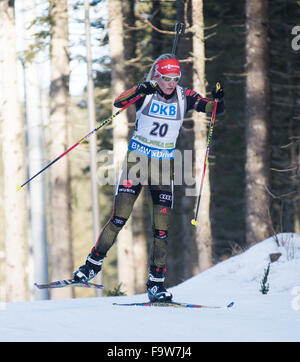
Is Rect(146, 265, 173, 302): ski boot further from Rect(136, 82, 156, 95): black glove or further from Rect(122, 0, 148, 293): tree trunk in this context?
Rect(122, 0, 148, 293): tree trunk

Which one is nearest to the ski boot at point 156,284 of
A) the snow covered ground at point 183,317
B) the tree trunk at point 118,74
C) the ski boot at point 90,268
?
the snow covered ground at point 183,317

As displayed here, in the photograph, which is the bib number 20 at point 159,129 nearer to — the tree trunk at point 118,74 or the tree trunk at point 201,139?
→ the tree trunk at point 201,139

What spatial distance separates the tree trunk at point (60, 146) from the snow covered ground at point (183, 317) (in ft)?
28.2

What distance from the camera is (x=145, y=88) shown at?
6.62 meters

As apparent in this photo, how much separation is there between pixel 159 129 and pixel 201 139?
790 centimetres

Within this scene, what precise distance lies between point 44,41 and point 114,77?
7.45 ft

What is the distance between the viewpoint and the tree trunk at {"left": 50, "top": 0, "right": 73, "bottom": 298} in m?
16.5

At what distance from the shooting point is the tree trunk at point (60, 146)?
16.5m

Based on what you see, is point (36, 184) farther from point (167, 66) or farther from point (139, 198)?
point (167, 66)

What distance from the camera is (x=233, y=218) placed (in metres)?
23.2

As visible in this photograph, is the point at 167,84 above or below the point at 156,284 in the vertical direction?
above

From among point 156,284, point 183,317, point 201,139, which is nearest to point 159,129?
point 156,284

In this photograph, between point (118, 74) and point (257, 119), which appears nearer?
point (257, 119)

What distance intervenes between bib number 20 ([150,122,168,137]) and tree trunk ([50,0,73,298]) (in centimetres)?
1000
